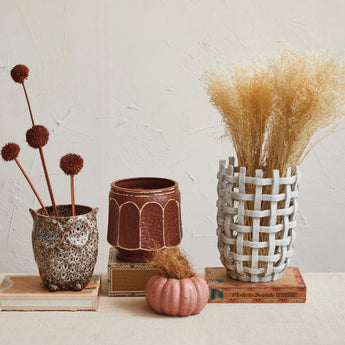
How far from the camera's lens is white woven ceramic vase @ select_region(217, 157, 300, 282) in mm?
1007

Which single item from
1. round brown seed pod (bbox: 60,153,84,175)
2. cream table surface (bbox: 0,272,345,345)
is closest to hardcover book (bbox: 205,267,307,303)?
cream table surface (bbox: 0,272,345,345)

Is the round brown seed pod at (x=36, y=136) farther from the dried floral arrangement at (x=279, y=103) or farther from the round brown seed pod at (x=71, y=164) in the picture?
the dried floral arrangement at (x=279, y=103)

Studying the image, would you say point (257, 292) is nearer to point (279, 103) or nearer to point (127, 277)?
point (127, 277)

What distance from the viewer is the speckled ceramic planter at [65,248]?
0.98 m

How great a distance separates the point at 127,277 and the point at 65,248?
153 millimetres

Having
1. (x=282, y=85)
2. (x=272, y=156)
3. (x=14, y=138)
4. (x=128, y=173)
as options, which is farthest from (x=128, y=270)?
(x=14, y=138)

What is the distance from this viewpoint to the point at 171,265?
977 mm

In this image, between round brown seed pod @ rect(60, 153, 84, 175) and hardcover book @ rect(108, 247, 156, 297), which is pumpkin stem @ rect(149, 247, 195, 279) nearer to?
hardcover book @ rect(108, 247, 156, 297)

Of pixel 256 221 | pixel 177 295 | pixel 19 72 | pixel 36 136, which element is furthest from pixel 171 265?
pixel 19 72

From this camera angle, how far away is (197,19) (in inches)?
63.6

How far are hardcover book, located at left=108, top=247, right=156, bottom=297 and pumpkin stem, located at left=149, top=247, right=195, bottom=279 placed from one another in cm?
6

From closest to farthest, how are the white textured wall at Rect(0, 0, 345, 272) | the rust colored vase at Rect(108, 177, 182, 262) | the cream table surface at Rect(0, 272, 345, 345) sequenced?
the cream table surface at Rect(0, 272, 345, 345) < the rust colored vase at Rect(108, 177, 182, 262) < the white textured wall at Rect(0, 0, 345, 272)

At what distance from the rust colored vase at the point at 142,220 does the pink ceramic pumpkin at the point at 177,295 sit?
0.08 meters

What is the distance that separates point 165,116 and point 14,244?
633mm
